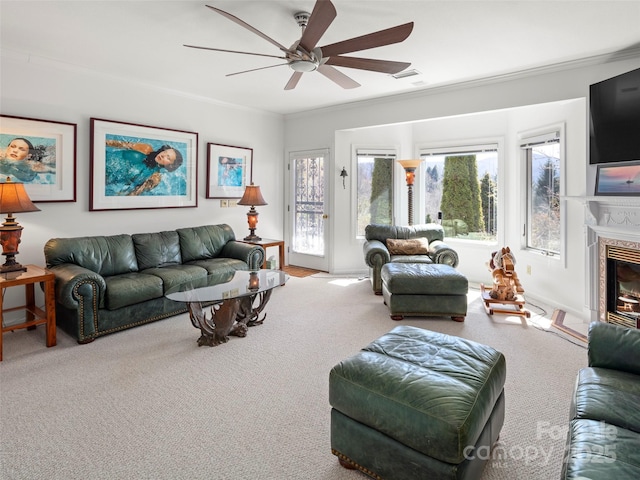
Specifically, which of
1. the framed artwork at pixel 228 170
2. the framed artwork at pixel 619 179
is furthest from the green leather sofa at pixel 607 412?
the framed artwork at pixel 228 170

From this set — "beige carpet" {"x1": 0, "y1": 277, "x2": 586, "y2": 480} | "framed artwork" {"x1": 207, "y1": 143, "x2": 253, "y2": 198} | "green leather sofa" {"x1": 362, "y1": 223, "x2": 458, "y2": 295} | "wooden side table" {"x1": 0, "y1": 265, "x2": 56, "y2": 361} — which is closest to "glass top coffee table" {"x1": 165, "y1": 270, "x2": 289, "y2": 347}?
"beige carpet" {"x1": 0, "y1": 277, "x2": 586, "y2": 480}

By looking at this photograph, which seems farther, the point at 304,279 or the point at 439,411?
the point at 304,279

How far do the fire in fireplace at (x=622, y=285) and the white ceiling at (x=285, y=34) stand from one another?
192cm

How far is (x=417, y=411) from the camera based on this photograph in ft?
4.91

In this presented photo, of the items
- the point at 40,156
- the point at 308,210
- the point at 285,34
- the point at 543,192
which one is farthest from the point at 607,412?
the point at 308,210

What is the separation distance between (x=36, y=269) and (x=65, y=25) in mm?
2110

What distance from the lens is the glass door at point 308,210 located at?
6.25 metres

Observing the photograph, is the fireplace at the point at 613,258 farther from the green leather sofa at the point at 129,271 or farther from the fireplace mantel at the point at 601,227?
the green leather sofa at the point at 129,271

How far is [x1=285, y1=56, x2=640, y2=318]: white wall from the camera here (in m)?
3.95

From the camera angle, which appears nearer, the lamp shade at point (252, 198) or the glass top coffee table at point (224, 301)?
the glass top coffee table at point (224, 301)

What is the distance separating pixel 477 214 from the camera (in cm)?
570

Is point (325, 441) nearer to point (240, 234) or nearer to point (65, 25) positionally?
point (65, 25)

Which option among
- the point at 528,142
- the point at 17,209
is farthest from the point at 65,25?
the point at 528,142

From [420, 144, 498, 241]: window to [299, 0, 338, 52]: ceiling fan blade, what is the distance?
3.93 meters
